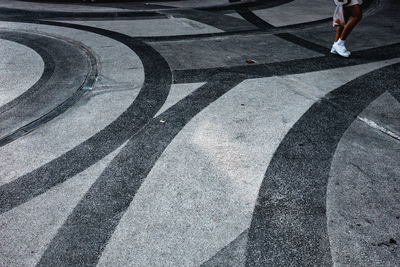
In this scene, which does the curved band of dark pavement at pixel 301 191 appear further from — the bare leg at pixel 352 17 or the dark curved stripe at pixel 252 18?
the dark curved stripe at pixel 252 18

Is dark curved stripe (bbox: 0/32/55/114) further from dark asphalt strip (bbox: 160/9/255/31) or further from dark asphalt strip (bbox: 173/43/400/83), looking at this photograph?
dark asphalt strip (bbox: 160/9/255/31)

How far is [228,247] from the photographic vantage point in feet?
7.65

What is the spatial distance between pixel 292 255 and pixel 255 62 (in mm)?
4083

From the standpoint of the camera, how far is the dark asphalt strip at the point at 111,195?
2.30m

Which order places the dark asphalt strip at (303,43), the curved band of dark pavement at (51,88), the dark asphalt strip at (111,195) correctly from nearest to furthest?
the dark asphalt strip at (111,195) < the curved band of dark pavement at (51,88) < the dark asphalt strip at (303,43)

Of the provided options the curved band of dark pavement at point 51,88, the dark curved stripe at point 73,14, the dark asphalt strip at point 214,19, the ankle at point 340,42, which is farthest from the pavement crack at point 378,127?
the dark curved stripe at point 73,14

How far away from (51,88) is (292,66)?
385cm

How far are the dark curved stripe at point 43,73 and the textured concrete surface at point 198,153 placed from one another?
28 millimetres

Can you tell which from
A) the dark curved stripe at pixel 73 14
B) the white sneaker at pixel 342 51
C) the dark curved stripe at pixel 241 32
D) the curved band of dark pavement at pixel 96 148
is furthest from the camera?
the dark curved stripe at pixel 73 14

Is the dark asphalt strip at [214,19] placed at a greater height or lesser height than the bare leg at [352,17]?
lesser

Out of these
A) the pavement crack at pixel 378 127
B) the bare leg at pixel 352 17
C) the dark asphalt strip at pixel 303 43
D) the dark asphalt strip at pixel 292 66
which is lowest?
the pavement crack at pixel 378 127

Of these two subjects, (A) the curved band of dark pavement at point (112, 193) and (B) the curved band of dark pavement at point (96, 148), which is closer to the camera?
(A) the curved band of dark pavement at point (112, 193)

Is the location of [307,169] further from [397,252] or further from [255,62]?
[255,62]

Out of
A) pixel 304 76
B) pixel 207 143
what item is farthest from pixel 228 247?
pixel 304 76
